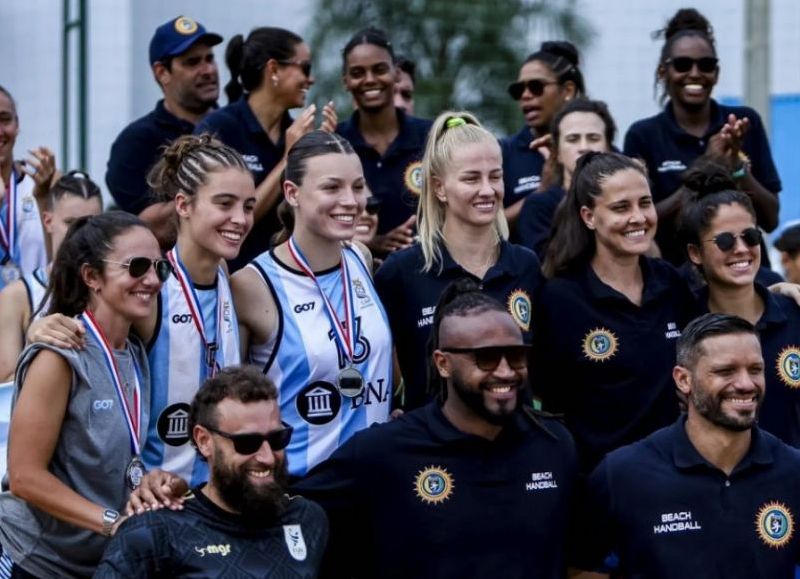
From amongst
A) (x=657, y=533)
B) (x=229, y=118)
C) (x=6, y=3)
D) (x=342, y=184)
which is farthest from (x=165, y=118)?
(x=6, y=3)

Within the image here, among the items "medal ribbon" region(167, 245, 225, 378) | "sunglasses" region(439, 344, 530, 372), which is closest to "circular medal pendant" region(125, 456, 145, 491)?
"medal ribbon" region(167, 245, 225, 378)

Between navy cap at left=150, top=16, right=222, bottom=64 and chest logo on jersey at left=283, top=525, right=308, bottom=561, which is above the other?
navy cap at left=150, top=16, right=222, bottom=64

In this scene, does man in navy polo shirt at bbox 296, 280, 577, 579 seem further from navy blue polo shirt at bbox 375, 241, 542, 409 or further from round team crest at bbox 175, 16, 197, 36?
round team crest at bbox 175, 16, 197, 36

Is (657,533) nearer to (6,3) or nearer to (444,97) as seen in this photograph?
(6,3)

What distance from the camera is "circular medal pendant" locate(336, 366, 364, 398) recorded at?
6.48m

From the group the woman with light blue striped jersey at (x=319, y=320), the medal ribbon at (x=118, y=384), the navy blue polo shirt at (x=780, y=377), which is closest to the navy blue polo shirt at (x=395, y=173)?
the woman with light blue striped jersey at (x=319, y=320)

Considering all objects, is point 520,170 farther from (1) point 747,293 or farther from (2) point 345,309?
(2) point 345,309

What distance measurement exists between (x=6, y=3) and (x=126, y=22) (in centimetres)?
124

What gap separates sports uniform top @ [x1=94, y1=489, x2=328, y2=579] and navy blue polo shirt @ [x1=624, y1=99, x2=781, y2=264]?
3.48 m

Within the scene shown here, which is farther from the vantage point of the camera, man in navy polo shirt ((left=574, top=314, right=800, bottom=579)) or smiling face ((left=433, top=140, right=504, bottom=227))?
smiling face ((left=433, top=140, right=504, bottom=227))

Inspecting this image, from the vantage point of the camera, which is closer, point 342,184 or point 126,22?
point 342,184

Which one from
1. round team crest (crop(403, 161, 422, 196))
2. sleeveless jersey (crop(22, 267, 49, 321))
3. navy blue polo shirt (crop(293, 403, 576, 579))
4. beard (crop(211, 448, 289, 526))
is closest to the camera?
beard (crop(211, 448, 289, 526))

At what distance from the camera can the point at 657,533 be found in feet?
19.6

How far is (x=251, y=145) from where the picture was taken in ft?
26.5
